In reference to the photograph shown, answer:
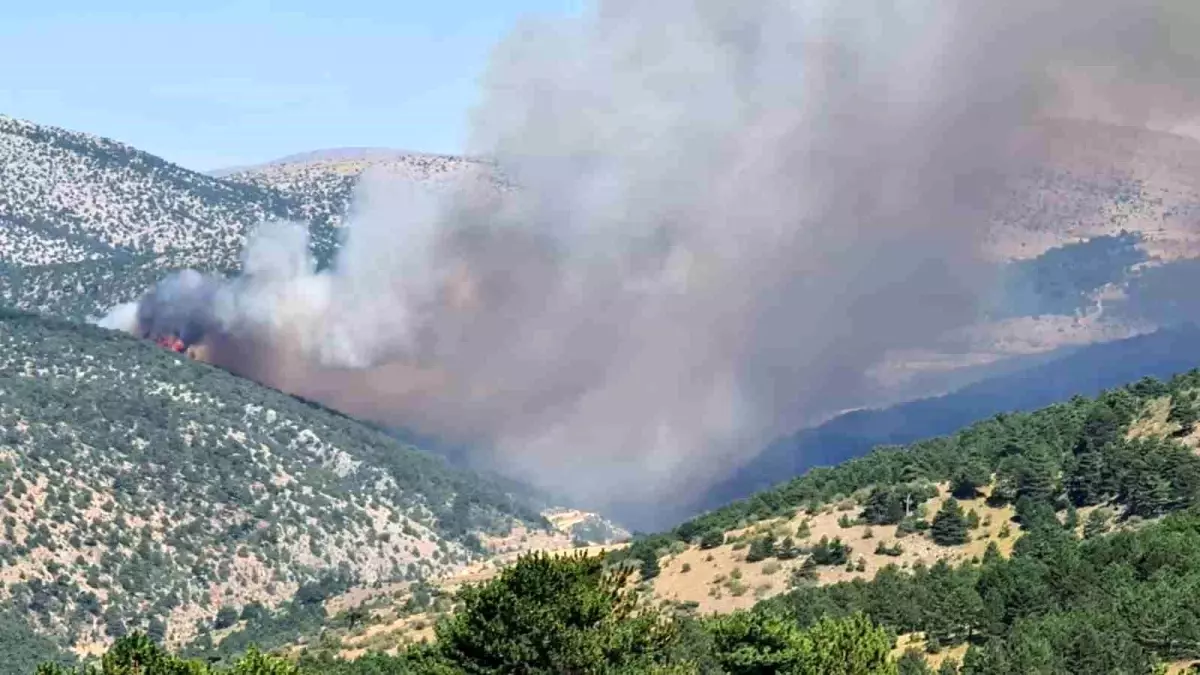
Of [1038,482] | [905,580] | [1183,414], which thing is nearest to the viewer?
[905,580]

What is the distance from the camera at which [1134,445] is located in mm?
116562

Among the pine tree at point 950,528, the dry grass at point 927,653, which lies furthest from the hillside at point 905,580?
the dry grass at point 927,653

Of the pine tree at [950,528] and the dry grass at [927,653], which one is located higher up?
A: the pine tree at [950,528]

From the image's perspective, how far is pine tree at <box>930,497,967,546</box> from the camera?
377ft

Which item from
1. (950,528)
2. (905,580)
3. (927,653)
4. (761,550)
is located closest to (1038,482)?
(950,528)

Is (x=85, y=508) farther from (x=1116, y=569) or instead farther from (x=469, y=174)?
(x=1116, y=569)

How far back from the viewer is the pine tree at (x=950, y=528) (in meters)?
115

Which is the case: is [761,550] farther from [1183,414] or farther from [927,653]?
[927,653]

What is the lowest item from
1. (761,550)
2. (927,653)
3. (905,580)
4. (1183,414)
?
(927,653)

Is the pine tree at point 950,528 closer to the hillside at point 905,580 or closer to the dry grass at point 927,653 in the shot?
the hillside at point 905,580

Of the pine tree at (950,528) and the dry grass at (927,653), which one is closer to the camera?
the dry grass at (927,653)

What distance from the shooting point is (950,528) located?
115188 mm

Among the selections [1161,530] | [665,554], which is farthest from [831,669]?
[665,554]

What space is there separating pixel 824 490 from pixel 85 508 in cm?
8667
